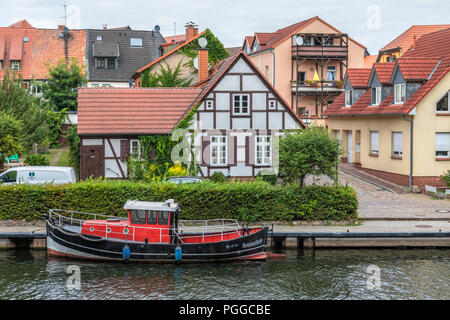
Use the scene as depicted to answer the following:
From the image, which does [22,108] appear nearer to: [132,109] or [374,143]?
[132,109]

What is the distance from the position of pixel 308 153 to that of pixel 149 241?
7534 millimetres

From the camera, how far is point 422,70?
33156 mm

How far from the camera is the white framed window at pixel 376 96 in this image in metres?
36.5

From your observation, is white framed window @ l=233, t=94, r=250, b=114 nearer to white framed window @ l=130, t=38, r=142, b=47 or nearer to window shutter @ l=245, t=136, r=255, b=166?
window shutter @ l=245, t=136, r=255, b=166

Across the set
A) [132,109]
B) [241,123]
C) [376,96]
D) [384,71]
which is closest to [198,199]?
[241,123]

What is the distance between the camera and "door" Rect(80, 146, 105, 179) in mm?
31797

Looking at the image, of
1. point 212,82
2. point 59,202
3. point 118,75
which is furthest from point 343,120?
point 118,75

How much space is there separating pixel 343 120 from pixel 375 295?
1039 inches

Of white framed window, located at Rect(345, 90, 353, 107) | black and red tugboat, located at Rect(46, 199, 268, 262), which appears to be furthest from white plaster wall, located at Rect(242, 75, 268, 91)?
black and red tugboat, located at Rect(46, 199, 268, 262)

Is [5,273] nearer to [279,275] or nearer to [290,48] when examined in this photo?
[279,275]

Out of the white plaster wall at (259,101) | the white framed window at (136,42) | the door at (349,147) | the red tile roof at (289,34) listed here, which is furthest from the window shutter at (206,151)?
the white framed window at (136,42)

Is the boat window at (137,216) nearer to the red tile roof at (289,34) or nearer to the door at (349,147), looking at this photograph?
the door at (349,147)

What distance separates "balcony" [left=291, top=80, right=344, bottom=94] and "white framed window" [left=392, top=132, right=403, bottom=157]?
1806 centimetres

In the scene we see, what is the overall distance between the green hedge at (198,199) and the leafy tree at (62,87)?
3093 centimetres
